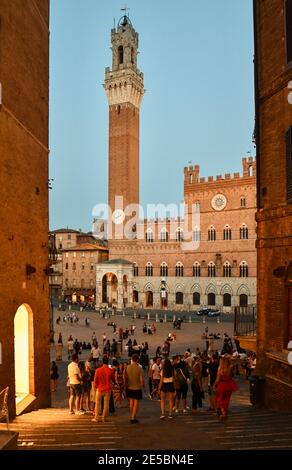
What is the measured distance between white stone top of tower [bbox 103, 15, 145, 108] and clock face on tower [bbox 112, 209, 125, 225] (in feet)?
48.5

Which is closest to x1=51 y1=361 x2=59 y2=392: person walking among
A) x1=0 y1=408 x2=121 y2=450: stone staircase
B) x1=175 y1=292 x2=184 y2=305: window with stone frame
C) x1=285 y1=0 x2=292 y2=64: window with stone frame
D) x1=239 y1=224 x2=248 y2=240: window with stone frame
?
x1=0 y1=408 x2=121 y2=450: stone staircase

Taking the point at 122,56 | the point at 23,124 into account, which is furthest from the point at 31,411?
the point at 122,56

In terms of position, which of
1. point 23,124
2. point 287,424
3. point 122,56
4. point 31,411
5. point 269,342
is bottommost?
point 31,411

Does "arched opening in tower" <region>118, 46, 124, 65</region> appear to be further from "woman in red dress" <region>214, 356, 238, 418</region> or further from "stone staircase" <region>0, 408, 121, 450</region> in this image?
"stone staircase" <region>0, 408, 121, 450</region>

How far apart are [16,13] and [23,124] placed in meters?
2.52

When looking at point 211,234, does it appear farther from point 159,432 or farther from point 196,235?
point 159,432

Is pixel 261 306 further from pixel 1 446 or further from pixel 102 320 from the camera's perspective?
pixel 102 320

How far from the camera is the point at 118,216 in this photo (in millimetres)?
55281

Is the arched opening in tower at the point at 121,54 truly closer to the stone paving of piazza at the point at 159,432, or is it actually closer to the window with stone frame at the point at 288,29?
the window with stone frame at the point at 288,29

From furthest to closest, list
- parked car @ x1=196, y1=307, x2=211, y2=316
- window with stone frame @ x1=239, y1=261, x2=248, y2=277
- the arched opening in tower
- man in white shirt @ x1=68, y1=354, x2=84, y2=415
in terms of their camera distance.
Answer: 1. the arched opening in tower
2. window with stone frame @ x1=239, y1=261, x2=248, y2=277
3. parked car @ x1=196, y1=307, x2=211, y2=316
4. man in white shirt @ x1=68, y1=354, x2=84, y2=415

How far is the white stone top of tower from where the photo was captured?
188ft

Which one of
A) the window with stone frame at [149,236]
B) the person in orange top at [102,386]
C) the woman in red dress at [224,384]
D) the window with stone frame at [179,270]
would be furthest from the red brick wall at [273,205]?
the window with stone frame at [149,236]

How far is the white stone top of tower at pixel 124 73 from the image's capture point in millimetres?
57438

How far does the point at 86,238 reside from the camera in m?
73.2
